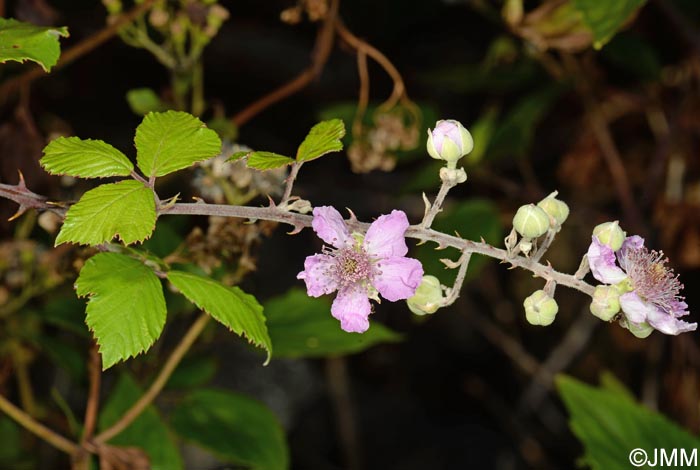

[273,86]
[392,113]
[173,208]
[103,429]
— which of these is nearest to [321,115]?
[392,113]

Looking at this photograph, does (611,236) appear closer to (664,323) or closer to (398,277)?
(664,323)

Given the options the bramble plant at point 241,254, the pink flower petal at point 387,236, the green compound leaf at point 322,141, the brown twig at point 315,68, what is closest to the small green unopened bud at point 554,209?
the bramble plant at point 241,254

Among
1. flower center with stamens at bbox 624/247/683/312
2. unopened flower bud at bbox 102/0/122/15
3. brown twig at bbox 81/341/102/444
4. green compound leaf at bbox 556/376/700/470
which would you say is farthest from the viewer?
green compound leaf at bbox 556/376/700/470

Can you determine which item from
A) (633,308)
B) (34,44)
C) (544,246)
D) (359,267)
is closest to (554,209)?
(544,246)

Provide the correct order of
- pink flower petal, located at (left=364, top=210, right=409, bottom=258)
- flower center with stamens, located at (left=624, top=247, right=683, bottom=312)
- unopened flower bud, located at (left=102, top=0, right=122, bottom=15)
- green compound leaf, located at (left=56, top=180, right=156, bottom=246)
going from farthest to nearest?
unopened flower bud, located at (left=102, top=0, right=122, bottom=15)
flower center with stamens, located at (left=624, top=247, right=683, bottom=312)
pink flower petal, located at (left=364, top=210, right=409, bottom=258)
green compound leaf, located at (left=56, top=180, right=156, bottom=246)

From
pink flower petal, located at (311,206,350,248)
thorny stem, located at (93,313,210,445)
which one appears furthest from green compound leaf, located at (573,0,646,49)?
thorny stem, located at (93,313,210,445)

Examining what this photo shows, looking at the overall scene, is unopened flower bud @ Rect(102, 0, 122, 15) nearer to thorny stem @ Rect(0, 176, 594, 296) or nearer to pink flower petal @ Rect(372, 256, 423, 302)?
thorny stem @ Rect(0, 176, 594, 296)
